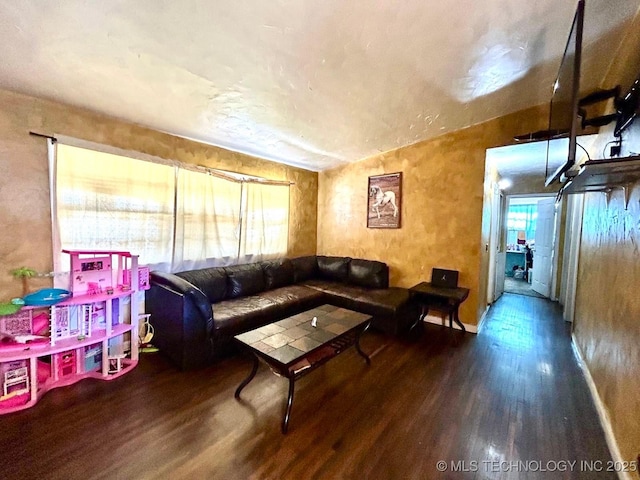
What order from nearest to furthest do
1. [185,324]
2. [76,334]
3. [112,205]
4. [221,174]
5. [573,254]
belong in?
1. [76,334]
2. [185,324]
3. [112,205]
4. [221,174]
5. [573,254]

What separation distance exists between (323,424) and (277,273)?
2350 mm

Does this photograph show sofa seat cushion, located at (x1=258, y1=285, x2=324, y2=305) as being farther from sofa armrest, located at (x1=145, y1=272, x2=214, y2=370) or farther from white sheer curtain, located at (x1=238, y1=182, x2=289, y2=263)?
sofa armrest, located at (x1=145, y1=272, x2=214, y2=370)

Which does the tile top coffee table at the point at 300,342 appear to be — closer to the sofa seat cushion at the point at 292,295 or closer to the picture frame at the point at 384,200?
the sofa seat cushion at the point at 292,295

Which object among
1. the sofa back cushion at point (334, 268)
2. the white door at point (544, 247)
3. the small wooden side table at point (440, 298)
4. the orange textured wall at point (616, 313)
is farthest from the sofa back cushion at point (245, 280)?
the white door at point (544, 247)

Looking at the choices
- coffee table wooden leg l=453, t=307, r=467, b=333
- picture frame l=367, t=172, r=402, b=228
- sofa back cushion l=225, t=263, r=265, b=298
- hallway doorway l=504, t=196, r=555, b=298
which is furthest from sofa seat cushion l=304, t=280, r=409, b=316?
hallway doorway l=504, t=196, r=555, b=298

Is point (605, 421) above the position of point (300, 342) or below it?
below

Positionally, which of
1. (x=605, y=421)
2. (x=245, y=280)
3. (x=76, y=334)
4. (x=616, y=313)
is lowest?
(x=605, y=421)

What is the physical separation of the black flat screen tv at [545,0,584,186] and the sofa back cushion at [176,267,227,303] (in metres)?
3.23

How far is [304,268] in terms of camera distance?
4336mm

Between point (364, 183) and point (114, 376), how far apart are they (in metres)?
3.88

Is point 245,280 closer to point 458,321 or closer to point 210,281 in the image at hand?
point 210,281

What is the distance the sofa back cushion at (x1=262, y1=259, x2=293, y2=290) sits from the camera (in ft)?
12.3

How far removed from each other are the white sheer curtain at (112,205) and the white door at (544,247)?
6398mm

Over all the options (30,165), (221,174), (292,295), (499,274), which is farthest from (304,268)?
(499,274)
